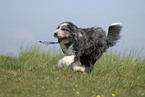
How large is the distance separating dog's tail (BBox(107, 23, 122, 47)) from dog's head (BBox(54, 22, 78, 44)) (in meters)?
1.33

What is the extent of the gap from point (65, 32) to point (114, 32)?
1.75 meters

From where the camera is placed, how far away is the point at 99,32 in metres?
5.57

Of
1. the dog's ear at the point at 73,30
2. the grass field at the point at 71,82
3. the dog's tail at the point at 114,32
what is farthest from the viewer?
the dog's tail at the point at 114,32

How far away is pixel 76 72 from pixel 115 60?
10.1 feet

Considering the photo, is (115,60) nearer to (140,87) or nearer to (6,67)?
(140,87)

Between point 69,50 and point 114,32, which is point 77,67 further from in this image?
point 114,32

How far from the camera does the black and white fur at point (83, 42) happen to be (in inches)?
196

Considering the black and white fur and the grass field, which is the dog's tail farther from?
the grass field

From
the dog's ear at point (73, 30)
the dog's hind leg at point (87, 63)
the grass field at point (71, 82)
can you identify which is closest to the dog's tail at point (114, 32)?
the dog's hind leg at point (87, 63)

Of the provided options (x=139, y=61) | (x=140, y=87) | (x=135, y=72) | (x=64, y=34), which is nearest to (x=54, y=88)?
(x=64, y=34)

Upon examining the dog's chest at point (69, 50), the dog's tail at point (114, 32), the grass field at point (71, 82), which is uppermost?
the dog's tail at point (114, 32)

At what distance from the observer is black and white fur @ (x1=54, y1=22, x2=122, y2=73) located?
498 centimetres

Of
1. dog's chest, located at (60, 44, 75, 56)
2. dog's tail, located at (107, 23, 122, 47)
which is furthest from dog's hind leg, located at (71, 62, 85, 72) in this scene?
dog's tail, located at (107, 23, 122, 47)

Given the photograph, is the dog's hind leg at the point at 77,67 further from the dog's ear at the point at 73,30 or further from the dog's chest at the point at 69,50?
the dog's ear at the point at 73,30
